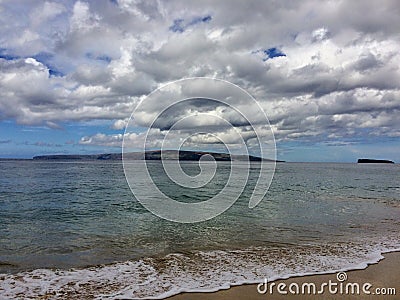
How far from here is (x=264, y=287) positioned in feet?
29.9

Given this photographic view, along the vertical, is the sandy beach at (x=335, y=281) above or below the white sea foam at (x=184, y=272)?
above

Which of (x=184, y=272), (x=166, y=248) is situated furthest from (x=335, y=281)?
(x=166, y=248)

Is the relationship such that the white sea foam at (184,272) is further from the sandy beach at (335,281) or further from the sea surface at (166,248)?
the sandy beach at (335,281)

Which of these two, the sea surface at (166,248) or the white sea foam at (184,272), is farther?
the sea surface at (166,248)

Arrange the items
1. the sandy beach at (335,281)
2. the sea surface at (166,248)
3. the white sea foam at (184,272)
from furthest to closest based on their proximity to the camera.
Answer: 1. the sea surface at (166,248)
2. the white sea foam at (184,272)
3. the sandy beach at (335,281)

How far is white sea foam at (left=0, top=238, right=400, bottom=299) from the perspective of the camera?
8875 mm

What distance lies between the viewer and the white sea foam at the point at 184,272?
29.1 feet

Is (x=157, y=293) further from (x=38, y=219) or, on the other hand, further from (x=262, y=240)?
(x=38, y=219)

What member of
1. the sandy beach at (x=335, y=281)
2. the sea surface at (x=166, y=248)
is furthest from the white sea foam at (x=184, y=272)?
the sandy beach at (x=335, y=281)

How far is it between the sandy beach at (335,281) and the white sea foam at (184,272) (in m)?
0.34

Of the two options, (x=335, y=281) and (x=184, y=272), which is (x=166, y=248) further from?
(x=335, y=281)

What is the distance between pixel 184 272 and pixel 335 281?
445 cm

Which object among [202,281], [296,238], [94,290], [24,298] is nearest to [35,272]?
[24,298]

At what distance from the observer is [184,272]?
10344mm
